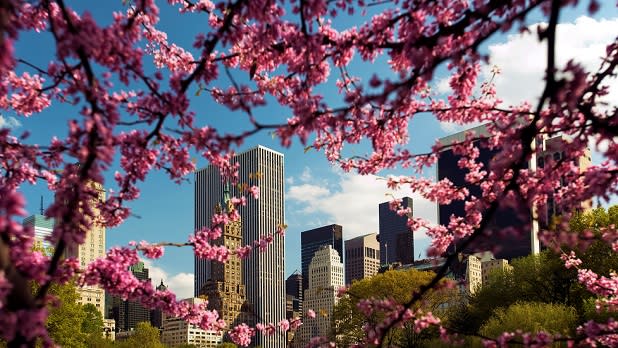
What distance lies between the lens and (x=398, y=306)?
5883mm

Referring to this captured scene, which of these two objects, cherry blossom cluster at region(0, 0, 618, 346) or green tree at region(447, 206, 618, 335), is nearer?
cherry blossom cluster at region(0, 0, 618, 346)

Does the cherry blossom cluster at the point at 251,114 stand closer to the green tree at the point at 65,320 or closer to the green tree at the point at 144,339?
the green tree at the point at 65,320

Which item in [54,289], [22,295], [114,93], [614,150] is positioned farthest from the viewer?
[54,289]

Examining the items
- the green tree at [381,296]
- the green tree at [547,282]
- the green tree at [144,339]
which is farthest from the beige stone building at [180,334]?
the green tree at [547,282]

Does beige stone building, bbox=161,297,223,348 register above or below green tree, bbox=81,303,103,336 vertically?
below

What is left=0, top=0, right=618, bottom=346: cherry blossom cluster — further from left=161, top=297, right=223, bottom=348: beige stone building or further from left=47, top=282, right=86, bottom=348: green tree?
left=161, top=297, right=223, bottom=348: beige stone building

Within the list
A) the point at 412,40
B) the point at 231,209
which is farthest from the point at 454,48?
the point at 231,209

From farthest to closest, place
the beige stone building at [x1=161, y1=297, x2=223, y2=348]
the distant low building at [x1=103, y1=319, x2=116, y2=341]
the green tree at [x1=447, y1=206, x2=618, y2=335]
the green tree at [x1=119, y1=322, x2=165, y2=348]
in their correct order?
the beige stone building at [x1=161, y1=297, x2=223, y2=348], the distant low building at [x1=103, y1=319, x2=116, y2=341], the green tree at [x1=119, y1=322, x2=165, y2=348], the green tree at [x1=447, y1=206, x2=618, y2=335]

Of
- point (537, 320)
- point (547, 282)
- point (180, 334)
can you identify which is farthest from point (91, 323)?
point (180, 334)

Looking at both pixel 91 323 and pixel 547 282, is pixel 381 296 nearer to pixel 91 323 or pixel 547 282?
pixel 547 282

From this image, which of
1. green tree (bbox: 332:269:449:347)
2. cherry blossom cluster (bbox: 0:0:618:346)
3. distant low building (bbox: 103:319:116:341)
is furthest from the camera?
distant low building (bbox: 103:319:116:341)

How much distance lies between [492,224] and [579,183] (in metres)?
3.93

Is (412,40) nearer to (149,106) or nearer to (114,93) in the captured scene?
(149,106)

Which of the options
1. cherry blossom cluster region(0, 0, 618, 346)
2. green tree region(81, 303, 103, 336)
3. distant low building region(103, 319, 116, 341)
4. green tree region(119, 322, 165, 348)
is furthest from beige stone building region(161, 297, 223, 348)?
cherry blossom cluster region(0, 0, 618, 346)
